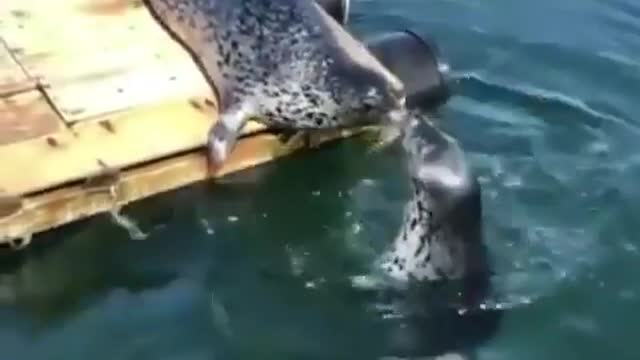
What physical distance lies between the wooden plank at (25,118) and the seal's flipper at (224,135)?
32.6 inches

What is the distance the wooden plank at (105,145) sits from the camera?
671cm

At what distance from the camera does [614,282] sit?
6.97m

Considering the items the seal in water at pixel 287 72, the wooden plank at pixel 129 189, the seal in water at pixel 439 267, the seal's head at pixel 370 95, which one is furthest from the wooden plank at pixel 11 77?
the seal in water at pixel 439 267

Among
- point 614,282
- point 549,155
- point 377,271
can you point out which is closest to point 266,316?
point 377,271

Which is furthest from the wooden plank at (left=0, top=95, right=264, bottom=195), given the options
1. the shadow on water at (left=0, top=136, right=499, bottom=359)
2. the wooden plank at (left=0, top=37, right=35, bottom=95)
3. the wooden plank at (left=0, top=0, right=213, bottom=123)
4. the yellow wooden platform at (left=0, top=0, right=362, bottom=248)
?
the wooden plank at (left=0, top=37, right=35, bottom=95)

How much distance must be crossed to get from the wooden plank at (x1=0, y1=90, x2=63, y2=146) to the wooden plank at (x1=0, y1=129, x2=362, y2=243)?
355mm

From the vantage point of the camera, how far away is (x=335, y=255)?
696 centimetres

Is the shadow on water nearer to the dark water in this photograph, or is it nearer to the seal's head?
the dark water

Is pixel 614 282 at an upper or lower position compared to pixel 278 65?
lower

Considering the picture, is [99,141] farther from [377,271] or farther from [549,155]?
[549,155]

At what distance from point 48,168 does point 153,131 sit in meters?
0.66

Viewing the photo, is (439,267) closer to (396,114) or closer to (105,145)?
(396,114)

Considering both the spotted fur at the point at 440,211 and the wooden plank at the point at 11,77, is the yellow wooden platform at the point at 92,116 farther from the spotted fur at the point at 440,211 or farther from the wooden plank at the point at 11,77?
the spotted fur at the point at 440,211

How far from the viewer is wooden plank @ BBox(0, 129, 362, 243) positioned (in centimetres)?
669
